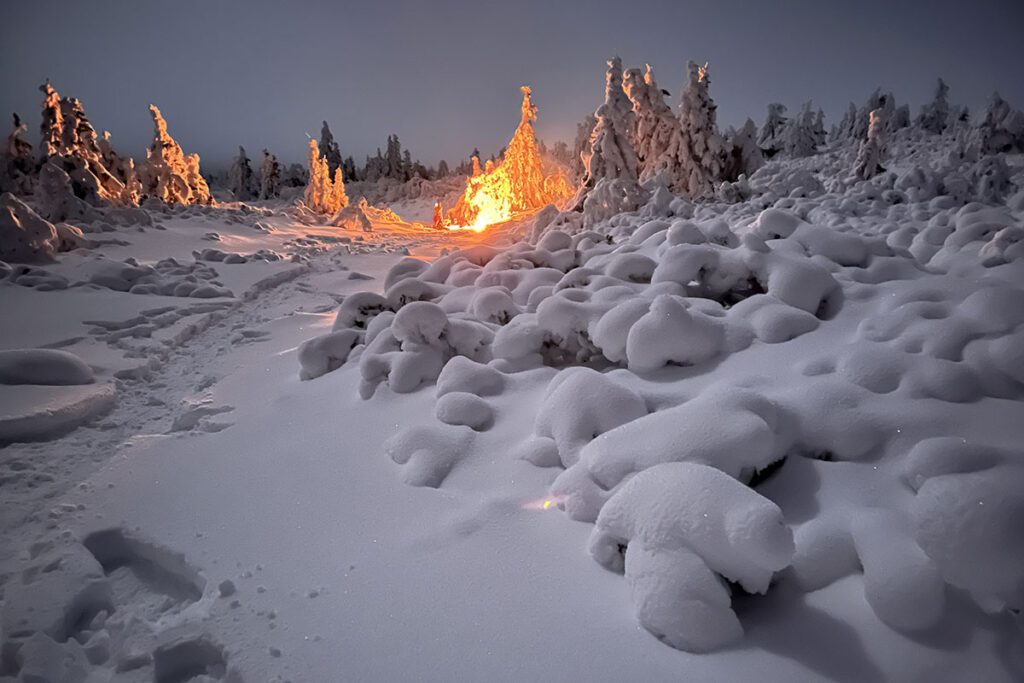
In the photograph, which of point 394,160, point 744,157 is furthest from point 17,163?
point 394,160

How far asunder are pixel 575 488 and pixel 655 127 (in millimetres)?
16439

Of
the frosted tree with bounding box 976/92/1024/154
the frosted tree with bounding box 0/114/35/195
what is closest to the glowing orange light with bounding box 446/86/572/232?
the frosted tree with bounding box 0/114/35/195

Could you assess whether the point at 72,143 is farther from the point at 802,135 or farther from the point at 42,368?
the point at 802,135

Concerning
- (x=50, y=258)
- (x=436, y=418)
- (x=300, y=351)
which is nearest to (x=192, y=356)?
(x=300, y=351)

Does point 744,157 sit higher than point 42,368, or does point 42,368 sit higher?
point 744,157

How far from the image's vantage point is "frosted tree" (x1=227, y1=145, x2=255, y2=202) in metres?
A: 44.9

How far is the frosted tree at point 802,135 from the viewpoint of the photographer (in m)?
30.6

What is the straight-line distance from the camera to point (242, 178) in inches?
1789

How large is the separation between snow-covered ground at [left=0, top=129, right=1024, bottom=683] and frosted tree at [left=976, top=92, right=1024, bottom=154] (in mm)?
21594

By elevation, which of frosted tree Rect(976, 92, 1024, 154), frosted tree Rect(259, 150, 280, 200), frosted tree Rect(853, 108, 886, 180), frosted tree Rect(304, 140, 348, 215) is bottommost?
frosted tree Rect(853, 108, 886, 180)

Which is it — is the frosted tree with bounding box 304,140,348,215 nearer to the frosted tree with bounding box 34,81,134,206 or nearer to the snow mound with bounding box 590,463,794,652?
the frosted tree with bounding box 34,81,134,206

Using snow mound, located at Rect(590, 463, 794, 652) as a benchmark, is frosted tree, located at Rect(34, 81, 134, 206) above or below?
above

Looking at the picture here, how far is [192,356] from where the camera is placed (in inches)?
200

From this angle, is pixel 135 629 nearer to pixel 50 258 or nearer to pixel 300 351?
pixel 300 351
